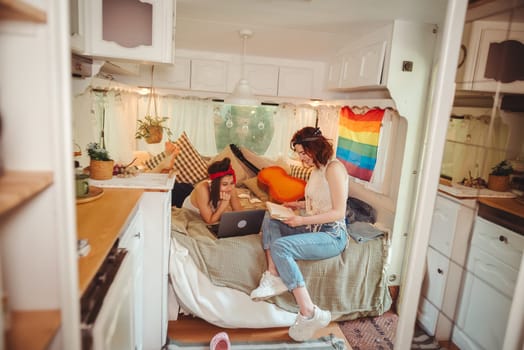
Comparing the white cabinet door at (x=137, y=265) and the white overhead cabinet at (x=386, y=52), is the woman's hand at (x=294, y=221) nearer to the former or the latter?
the white cabinet door at (x=137, y=265)

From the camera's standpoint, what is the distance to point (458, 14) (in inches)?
49.5

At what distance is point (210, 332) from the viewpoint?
2.21 meters

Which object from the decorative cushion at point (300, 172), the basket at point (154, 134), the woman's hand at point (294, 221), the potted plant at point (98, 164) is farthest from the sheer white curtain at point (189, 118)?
the woman's hand at point (294, 221)

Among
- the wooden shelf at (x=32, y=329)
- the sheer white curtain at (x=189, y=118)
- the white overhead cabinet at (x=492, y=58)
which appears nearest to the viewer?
the wooden shelf at (x=32, y=329)

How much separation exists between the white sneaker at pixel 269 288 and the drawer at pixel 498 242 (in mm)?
1073

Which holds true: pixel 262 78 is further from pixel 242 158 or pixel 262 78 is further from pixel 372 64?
pixel 372 64

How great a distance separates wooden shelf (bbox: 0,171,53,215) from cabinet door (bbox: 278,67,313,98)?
9.84 feet

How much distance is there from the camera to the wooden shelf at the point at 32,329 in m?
0.80

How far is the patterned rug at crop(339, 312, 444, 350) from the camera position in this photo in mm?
2191

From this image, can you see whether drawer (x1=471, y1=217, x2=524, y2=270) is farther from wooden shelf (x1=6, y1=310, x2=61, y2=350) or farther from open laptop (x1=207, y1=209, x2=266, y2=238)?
wooden shelf (x1=6, y1=310, x2=61, y2=350)

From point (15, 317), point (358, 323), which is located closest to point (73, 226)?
point (15, 317)

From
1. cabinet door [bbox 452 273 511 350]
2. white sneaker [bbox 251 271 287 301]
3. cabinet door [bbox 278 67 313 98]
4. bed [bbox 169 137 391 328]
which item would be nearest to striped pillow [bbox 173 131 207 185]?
bed [bbox 169 137 391 328]

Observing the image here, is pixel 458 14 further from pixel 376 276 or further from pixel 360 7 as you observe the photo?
pixel 376 276

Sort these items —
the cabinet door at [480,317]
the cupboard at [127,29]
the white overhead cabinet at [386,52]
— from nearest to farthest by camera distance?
the cabinet door at [480,317] → the cupboard at [127,29] → the white overhead cabinet at [386,52]
